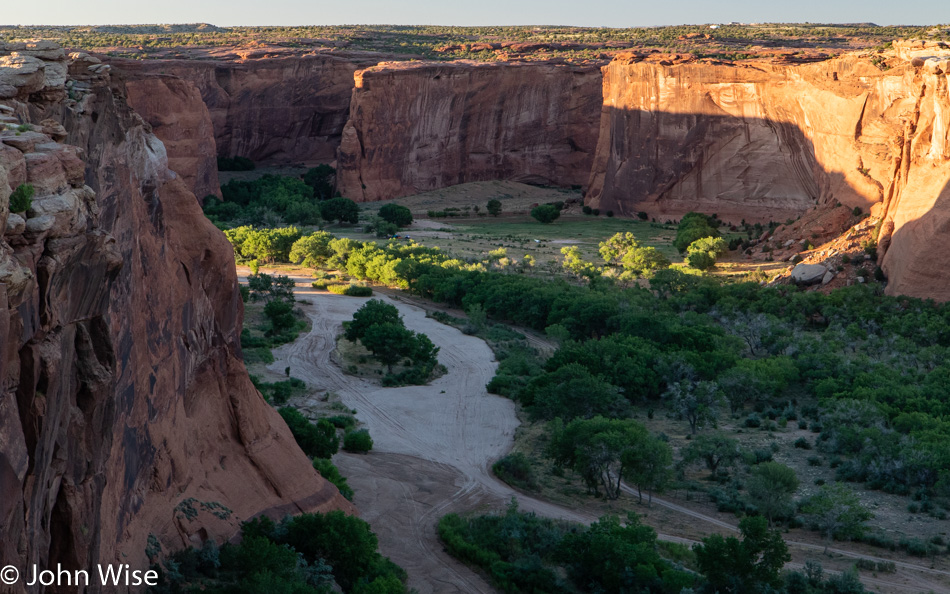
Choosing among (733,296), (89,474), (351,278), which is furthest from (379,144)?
(89,474)

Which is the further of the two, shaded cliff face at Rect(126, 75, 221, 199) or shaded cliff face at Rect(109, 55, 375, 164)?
shaded cliff face at Rect(109, 55, 375, 164)

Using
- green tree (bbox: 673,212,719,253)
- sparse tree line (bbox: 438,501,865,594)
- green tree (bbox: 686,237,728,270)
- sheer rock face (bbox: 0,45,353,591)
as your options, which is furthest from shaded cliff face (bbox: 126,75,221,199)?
sparse tree line (bbox: 438,501,865,594)

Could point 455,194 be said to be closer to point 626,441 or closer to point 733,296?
point 733,296

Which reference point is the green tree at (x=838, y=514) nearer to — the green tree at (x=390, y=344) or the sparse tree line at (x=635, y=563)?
the sparse tree line at (x=635, y=563)

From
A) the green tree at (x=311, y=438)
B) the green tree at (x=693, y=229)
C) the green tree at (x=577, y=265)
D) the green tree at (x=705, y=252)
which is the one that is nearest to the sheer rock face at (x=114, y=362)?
the green tree at (x=311, y=438)

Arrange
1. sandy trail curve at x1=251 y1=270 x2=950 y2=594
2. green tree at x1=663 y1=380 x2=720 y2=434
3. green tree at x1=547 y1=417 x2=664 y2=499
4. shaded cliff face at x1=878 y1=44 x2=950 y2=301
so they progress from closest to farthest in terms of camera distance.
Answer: sandy trail curve at x1=251 y1=270 x2=950 y2=594 → green tree at x1=547 y1=417 x2=664 y2=499 → green tree at x1=663 y1=380 x2=720 y2=434 → shaded cliff face at x1=878 y1=44 x2=950 y2=301

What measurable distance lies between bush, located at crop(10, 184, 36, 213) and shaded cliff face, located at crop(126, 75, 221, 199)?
162 ft

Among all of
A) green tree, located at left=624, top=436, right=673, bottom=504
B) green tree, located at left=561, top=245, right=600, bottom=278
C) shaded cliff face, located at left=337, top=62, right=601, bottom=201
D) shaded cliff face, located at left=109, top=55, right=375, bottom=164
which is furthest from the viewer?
shaded cliff face, located at left=109, top=55, right=375, bottom=164

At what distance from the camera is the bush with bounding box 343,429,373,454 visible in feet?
86.6

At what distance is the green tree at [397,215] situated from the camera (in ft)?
221

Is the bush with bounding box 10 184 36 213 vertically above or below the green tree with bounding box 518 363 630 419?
above

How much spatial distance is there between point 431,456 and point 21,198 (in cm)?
1859

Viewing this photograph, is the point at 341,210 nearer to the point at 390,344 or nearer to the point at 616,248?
the point at 616,248

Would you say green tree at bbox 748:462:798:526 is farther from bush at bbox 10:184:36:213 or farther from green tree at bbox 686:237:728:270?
green tree at bbox 686:237:728:270
